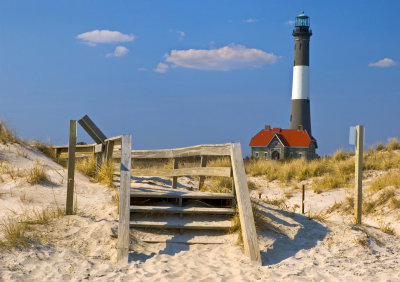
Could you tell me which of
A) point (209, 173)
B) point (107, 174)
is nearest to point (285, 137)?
point (107, 174)

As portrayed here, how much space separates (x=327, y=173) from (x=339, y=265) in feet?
31.8

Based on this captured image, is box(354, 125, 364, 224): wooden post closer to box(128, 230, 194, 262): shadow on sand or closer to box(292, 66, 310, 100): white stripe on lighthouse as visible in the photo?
box(128, 230, 194, 262): shadow on sand

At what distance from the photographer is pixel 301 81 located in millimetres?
36188

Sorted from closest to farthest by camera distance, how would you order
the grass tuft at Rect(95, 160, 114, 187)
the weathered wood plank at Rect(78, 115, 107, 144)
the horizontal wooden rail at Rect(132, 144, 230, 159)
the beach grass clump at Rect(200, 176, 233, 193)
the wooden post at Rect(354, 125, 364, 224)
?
1. the horizontal wooden rail at Rect(132, 144, 230, 159)
2. the wooden post at Rect(354, 125, 364, 224)
3. the beach grass clump at Rect(200, 176, 233, 193)
4. the grass tuft at Rect(95, 160, 114, 187)
5. the weathered wood plank at Rect(78, 115, 107, 144)

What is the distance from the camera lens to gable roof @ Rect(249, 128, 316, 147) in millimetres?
35719

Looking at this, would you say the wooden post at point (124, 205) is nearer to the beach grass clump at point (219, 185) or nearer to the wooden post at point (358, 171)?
the beach grass clump at point (219, 185)

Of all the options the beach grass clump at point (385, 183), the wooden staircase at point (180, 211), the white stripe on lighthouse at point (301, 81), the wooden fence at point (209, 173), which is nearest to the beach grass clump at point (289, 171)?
the beach grass clump at point (385, 183)

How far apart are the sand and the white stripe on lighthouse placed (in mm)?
28270

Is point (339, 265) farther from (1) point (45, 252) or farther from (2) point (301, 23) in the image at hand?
(2) point (301, 23)

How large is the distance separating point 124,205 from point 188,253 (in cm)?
125

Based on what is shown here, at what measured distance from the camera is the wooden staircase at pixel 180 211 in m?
7.60

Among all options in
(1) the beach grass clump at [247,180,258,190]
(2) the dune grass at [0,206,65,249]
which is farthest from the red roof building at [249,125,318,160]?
(2) the dune grass at [0,206,65,249]

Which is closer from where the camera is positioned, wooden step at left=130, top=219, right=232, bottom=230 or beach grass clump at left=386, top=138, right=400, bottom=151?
wooden step at left=130, top=219, right=232, bottom=230

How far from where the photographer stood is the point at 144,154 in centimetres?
977
